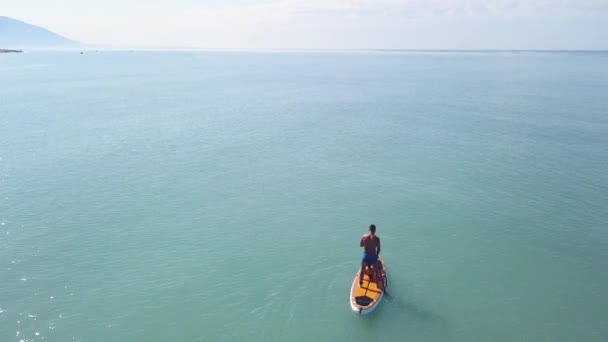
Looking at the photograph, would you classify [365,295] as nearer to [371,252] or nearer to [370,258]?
[370,258]

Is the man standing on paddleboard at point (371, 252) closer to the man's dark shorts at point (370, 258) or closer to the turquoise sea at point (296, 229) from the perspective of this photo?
the man's dark shorts at point (370, 258)

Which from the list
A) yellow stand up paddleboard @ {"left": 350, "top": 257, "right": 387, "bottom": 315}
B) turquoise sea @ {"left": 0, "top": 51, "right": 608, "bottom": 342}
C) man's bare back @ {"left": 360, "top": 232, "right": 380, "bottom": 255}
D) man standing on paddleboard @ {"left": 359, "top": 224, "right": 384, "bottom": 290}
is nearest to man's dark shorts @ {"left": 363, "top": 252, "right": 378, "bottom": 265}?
man standing on paddleboard @ {"left": 359, "top": 224, "right": 384, "bottom": 290}

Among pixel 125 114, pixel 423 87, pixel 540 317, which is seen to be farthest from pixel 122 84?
pixel 540 317

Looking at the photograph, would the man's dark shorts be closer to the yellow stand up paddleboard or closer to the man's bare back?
the man's bare back

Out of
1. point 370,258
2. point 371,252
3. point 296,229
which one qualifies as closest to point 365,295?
point 370,258

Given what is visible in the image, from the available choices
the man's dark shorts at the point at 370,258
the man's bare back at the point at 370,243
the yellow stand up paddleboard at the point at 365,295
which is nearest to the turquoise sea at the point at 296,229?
the yellow stand up paddleboard at the point at 365,295

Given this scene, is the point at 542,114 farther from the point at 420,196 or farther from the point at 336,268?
the point at 336,268
